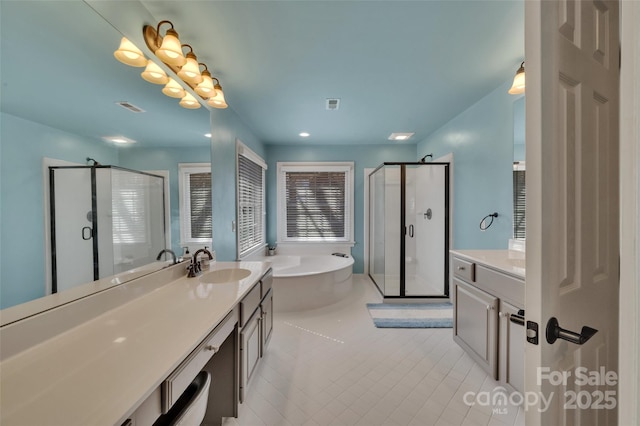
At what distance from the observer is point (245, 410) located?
148 centimetres

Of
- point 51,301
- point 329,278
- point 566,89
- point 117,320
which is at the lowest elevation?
point 329,278

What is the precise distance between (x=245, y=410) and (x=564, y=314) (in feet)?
5.70

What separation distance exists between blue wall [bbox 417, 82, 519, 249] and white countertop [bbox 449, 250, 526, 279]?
38cm

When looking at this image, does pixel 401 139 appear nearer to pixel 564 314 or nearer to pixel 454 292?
pixel 454 292

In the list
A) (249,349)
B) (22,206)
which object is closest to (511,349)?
(249,349)

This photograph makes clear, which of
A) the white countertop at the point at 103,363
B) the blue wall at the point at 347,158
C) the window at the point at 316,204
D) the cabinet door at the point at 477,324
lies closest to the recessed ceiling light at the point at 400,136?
the blue wall at the point at 347,158

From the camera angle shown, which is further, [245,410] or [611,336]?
[245,410]

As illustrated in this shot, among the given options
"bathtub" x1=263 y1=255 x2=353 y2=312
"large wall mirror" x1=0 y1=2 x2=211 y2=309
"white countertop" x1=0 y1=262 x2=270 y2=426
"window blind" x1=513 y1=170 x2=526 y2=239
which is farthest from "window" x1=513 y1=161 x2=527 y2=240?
"large wall mirror" x1=0 y1=2 x2=211 y2=309

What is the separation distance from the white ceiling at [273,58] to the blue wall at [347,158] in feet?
4.69

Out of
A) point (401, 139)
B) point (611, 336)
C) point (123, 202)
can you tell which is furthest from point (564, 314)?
point (401, 139)

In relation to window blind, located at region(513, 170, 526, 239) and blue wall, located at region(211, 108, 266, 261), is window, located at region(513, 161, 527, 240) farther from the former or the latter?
blue wall, located at region(211, 108, 266, 261)

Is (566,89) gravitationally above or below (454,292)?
above

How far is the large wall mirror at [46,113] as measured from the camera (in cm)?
79

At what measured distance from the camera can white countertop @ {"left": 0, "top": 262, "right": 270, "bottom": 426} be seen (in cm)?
58
